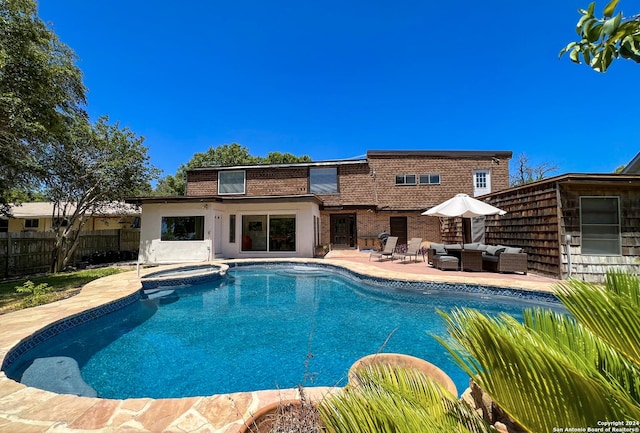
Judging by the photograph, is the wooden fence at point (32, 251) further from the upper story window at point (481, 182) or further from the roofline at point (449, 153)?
the upper story window at point (481, 182)

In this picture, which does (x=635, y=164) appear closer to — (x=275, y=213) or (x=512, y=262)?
(x=512, y=262)

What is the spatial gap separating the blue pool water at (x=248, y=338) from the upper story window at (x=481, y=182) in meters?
13.1

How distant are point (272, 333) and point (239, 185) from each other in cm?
1493

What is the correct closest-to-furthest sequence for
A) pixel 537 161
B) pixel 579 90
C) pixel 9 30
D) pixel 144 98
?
pixel 9 30 → pixel 579 90 → pixel 144 98 → pixel 537 161

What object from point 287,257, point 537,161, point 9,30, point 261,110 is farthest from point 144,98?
point 537,161

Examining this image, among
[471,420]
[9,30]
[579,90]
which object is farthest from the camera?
A: [579,90]

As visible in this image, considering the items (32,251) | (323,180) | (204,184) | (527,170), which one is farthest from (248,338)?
(527,170)

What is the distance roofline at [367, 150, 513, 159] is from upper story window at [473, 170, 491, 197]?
116cm

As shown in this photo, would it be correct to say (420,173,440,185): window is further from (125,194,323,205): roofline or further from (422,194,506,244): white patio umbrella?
(125,194,323,205): roofline

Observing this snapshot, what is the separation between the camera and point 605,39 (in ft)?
5.47

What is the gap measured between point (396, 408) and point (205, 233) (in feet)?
46.2

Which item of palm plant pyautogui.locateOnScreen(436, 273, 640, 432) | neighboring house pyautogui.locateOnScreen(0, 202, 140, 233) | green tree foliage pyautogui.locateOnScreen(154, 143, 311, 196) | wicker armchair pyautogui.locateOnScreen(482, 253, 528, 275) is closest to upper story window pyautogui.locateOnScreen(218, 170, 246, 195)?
neighboring house pyautogui.locateOnScreen(0, 202, 140, 233)

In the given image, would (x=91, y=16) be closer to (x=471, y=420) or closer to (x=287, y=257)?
(x=287, y=257)

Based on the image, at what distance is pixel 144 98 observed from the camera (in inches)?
726
